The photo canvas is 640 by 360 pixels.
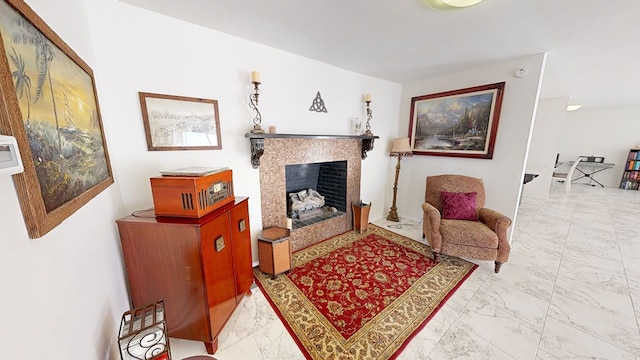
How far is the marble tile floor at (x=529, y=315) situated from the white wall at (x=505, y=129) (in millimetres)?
785

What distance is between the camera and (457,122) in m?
2.94

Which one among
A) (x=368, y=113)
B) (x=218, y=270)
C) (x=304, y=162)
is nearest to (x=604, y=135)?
(x=368, y=113)

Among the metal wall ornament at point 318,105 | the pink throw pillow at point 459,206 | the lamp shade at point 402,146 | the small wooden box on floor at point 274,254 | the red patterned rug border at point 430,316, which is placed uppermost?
the metal wall ornament at point 318,105

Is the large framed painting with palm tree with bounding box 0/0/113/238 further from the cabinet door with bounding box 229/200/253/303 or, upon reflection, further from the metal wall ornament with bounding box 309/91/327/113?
the metal wall ornament with bounding box 309/91/327/113

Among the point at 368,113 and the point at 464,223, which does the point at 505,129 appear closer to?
the point at 464,223

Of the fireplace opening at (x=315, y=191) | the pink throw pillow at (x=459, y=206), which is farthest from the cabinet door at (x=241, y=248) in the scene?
the pink throw pillow at (x=459, y=206)

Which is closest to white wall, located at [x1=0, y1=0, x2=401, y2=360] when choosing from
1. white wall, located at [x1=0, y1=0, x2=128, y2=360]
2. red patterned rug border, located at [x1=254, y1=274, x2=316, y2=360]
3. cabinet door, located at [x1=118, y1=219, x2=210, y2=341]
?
white wall, located at [x1=0, y1=0, x2=128, y2=360]

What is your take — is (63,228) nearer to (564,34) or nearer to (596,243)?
(564,34)

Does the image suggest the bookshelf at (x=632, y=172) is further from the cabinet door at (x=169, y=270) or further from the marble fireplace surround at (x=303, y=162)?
the cabinet door at (x=169, y=270)

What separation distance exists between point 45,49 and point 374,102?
3148 millimetres

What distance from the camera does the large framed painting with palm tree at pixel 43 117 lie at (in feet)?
2.08

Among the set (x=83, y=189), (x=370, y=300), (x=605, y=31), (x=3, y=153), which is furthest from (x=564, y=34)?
(x=83, y=189)

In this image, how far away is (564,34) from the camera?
1811mm

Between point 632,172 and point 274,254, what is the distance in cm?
1010
